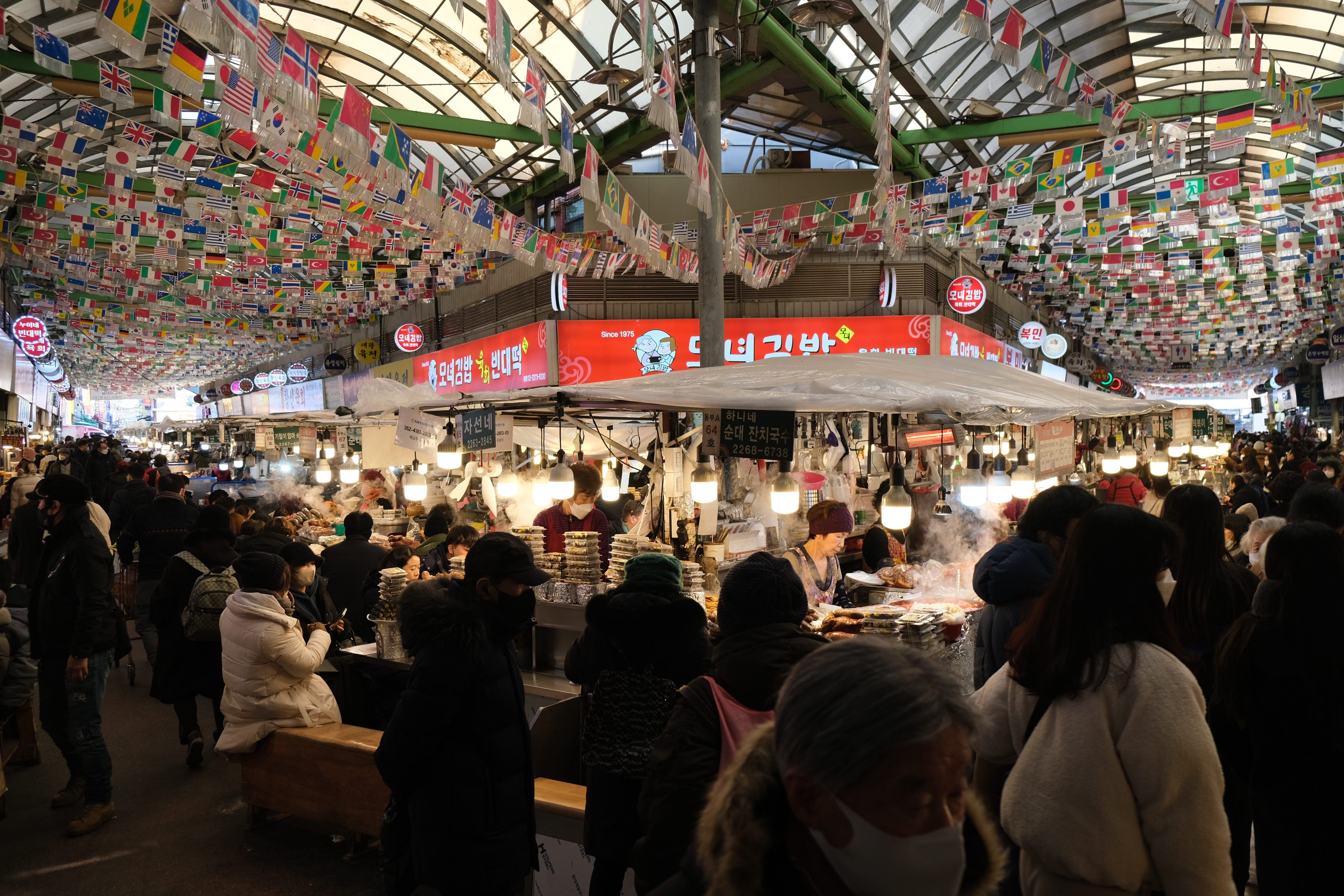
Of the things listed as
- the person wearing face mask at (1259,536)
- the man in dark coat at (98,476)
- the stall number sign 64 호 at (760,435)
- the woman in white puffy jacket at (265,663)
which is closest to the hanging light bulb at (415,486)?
the woman in white puffy jacket at (265,663)

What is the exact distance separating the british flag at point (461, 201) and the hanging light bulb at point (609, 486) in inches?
116

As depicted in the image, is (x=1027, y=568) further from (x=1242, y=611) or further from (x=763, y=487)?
(x=763, y=487)

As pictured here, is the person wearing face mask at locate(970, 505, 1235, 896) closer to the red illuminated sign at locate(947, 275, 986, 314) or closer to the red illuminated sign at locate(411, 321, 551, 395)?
the red illuminated sign at locate(411, 321, 551, 395)

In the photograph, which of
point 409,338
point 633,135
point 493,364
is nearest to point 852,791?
point 633,135

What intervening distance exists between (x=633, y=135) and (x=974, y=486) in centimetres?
906

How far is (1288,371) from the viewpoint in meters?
37.6

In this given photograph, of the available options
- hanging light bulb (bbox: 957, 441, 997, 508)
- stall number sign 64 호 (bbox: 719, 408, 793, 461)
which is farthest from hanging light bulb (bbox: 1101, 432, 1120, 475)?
stall number sign 64 호 (bbox: 719, 408, 793, 461)

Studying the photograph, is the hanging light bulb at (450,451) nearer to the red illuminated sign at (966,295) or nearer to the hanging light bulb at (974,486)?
the hanging light bulb at (974,486)

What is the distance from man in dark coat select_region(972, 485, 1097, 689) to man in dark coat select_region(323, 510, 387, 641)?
5316 millimetres

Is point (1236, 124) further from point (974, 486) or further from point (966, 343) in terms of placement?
point (966, 343)

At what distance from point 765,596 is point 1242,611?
2.25 metres

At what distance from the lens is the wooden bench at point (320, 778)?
500 centimetres

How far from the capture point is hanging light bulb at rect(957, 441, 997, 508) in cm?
737

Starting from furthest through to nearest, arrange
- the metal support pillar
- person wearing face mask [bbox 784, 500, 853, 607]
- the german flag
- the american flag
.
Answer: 1. the metal support pillar
2. the german flag
3. person wearing face mask [bbox 784, 500, 853, 607]
4. the american flag
